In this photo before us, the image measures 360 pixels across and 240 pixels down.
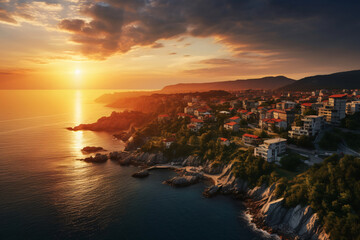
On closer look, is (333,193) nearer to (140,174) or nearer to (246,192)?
(246,192)

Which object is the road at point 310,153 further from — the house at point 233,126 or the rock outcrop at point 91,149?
the rock outcrop at point 91,149

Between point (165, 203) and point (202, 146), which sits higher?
point (202, 146)

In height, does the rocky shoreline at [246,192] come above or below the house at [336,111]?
below

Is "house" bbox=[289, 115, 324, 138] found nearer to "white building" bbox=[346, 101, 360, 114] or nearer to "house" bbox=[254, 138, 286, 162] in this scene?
"house" bbox=[254, 138, 286, 162]

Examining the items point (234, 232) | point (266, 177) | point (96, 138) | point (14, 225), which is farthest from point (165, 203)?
point (96, 138)

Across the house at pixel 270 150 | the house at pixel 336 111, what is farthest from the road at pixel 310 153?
the house at pixel 336 111

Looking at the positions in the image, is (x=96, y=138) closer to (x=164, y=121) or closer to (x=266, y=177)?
(x=164, y=121)
